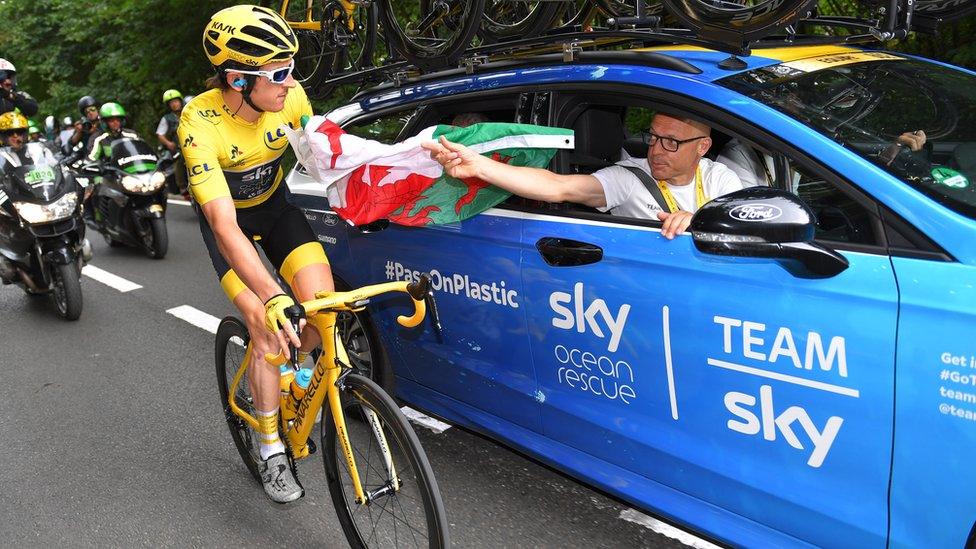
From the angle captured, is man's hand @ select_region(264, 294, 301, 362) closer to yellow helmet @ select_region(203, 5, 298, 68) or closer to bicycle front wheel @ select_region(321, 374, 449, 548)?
bicycle front wheel @ select_region(321, 374, 449, 548)

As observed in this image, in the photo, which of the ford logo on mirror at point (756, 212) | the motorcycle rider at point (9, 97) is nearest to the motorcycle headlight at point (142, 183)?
the motorcycle rider at point (9, 97)

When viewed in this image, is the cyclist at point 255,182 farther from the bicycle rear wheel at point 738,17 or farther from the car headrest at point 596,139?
the bicycle rear wheel at point 738,17

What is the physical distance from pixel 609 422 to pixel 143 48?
17.3 meters

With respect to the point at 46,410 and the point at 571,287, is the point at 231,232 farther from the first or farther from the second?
the point at 46,410

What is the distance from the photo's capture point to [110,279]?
8578 mm

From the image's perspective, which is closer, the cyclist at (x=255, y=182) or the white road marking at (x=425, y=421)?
the cyclist at (x=255, y=182)

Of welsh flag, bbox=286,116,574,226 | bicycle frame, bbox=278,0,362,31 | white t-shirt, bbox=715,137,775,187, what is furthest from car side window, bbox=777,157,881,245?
bicycle frame, bbox=278,0,362,31

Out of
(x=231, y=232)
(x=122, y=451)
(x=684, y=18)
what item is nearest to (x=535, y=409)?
(x=231, y=232)

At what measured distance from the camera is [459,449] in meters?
4.18

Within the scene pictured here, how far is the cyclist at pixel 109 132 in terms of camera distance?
32.2 ft

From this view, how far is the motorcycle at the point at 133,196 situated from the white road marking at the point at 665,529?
7.31 metres

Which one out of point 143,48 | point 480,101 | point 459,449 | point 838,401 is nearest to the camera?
point 838,401

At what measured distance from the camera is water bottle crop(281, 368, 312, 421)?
322 cm

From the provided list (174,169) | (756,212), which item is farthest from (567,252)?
(174,169)
